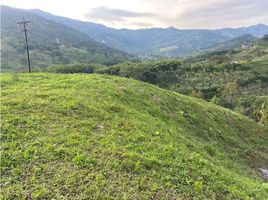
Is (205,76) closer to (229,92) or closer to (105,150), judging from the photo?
(229,92)

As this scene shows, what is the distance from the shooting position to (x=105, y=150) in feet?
39.4

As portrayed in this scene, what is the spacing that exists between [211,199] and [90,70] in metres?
153

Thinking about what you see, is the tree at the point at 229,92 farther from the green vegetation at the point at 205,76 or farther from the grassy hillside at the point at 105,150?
the grassy hillside at the point at 105,150

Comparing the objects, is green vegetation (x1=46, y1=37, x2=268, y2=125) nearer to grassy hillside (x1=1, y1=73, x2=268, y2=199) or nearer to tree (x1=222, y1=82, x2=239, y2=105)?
tree (x1=222, y1=82, x2=239, y2=105)

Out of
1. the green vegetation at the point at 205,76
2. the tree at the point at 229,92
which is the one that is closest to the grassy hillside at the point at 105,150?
the tree at the point at 229,92

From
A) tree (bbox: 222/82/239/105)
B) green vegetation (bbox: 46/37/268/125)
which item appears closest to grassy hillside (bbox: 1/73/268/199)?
tree (bbox: 222/82/239/105)

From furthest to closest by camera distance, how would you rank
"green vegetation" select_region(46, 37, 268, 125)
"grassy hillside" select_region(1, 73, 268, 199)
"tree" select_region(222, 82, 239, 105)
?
"green vegetation" select_region(46, 37, 268, 125) → "tree" select_region(222, 82, 239, 105) → "grassy hillside" select_region(1, 73, 268, 199)

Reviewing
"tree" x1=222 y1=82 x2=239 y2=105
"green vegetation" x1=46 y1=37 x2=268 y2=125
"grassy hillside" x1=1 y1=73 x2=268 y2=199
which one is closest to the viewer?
"grassy hillside" x1=1 y1=73 x2=268 y2=199

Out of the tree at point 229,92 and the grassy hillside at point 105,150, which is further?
the tree at point 229,92

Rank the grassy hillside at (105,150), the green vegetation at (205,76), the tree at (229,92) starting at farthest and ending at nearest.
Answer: the green vegetation at (205,76), the tree at (229,92), the grassy hillside at (105,150)

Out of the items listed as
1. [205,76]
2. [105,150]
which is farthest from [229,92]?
[105,150]

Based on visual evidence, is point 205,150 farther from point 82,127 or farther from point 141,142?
point 82,127

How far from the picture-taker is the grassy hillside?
9906 mm

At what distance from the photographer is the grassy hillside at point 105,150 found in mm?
9906
